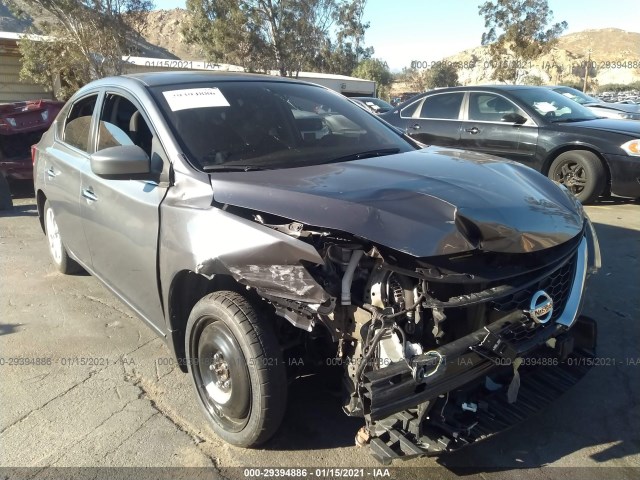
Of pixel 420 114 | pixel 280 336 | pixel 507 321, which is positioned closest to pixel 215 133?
pixel 280 336

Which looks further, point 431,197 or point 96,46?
point 96,46

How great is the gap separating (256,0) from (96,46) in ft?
34.7

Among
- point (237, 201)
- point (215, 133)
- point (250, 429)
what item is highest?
point (215, 133)

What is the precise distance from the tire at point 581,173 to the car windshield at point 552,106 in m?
0.62

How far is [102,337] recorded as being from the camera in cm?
390

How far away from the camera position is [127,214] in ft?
10.3

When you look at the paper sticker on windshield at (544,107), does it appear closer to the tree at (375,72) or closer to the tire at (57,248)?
the tire at (57,248)

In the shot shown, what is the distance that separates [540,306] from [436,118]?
20.9 ft

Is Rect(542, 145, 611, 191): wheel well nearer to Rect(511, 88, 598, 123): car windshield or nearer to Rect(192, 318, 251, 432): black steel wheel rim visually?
Rect(511, 88, 598, 123): car windshield

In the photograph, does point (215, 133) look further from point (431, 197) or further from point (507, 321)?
point (507, 321)

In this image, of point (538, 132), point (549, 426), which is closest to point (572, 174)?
point (538, 132)

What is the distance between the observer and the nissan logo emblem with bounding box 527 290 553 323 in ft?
7.88

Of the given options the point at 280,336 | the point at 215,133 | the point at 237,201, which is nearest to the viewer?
the point at 237,201

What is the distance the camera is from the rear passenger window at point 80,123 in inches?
156
